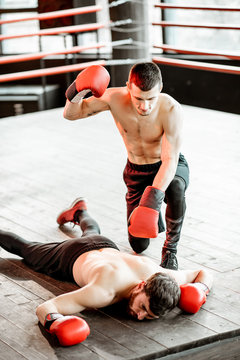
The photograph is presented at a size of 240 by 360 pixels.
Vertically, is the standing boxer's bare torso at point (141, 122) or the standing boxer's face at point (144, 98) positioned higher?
the standing boxer's face at point (144, 98)

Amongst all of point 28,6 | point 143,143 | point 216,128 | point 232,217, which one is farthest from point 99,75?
point 28,6

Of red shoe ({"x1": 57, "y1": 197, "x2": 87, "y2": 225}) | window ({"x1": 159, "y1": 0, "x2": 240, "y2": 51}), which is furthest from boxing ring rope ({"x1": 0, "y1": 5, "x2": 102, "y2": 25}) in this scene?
red shoe ({"x1": 57, "y1": 197, "x2": 87, "y2": 225})

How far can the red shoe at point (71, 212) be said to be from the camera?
10.00ft

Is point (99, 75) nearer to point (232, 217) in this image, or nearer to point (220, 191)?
point (232, 217)

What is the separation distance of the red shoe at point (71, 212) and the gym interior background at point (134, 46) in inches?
81.7

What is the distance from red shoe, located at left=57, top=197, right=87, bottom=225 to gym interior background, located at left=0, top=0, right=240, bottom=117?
2.08 metres

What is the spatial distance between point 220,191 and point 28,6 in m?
4.87

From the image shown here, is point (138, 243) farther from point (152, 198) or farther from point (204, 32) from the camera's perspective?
point (204, 32)

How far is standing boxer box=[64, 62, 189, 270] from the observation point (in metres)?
2.38

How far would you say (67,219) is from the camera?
306cm

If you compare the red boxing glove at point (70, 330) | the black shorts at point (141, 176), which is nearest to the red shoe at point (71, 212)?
the black shorts at point (141, 176)

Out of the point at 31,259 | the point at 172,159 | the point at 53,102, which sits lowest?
the point at 53,102

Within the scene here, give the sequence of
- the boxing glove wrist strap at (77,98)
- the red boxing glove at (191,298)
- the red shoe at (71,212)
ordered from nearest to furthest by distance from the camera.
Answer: the red boxing glove at (191,298)
the boxing glove wrist strap at (77,98)
the red shoe at (71,212)

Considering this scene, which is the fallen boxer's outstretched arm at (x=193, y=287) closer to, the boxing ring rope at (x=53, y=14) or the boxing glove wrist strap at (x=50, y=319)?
the boxing glove wrist strap at (x=50, y=319)
